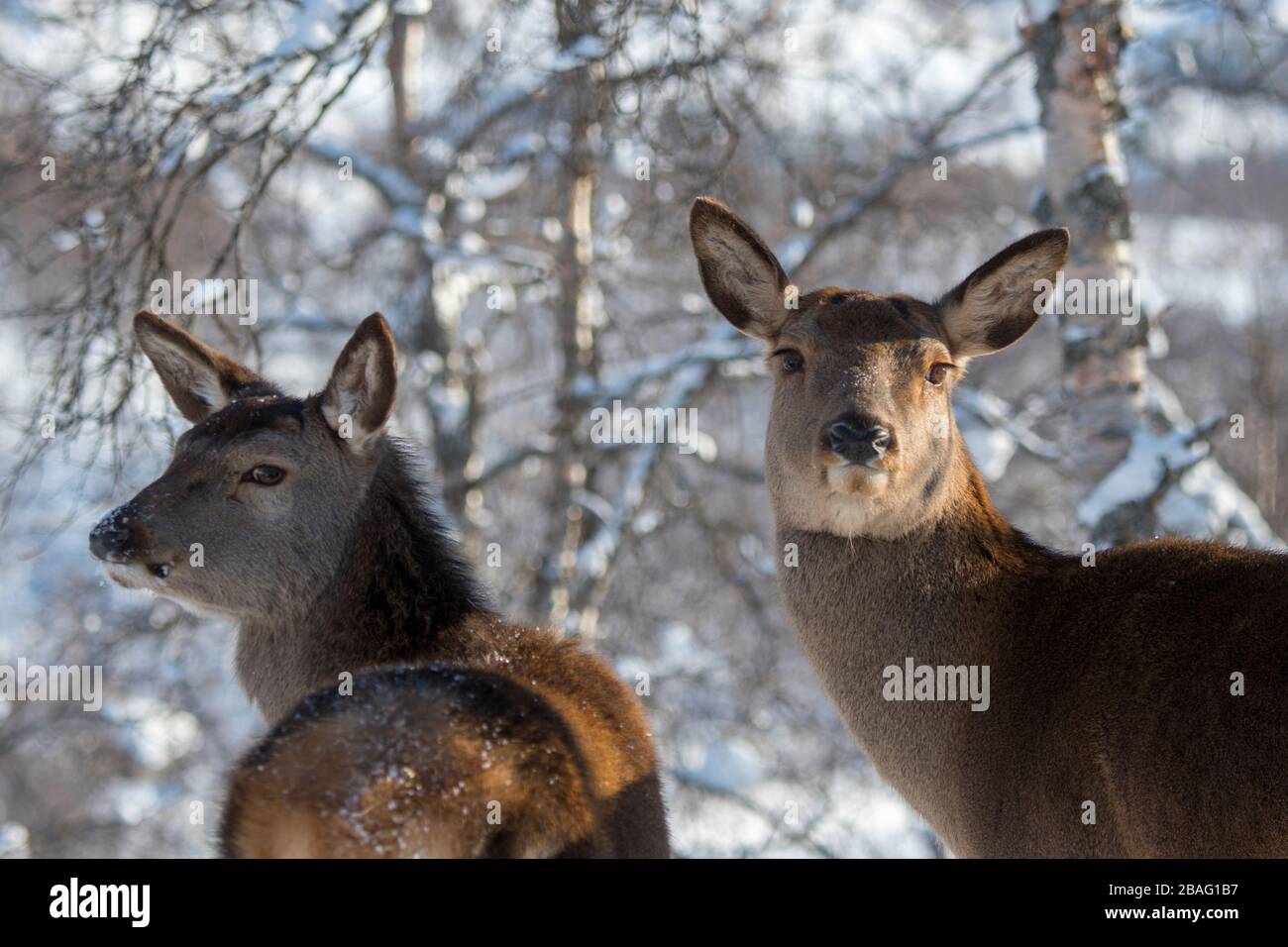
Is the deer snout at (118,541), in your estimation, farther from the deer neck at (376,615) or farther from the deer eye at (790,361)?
the deer eye at (790,361)

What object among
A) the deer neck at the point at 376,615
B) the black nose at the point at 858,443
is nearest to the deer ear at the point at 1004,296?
the black nose at the point at 858,443

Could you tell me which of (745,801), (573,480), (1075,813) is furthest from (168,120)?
(745,801)

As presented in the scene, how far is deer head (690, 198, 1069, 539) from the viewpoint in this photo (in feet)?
18.4

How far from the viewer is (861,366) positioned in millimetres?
5789

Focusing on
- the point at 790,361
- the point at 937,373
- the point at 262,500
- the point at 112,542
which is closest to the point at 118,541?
the point at 112,542

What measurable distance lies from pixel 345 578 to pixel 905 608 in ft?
7.48

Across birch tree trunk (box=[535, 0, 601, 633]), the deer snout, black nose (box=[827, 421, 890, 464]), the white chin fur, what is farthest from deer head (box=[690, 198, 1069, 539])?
birch tree trunk (box=[535, 0, 601, 633])

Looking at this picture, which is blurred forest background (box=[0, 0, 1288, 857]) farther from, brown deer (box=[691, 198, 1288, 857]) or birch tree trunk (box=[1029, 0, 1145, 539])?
brown deer (box=[691, 198, 1288, 857])

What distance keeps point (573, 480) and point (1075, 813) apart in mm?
9900

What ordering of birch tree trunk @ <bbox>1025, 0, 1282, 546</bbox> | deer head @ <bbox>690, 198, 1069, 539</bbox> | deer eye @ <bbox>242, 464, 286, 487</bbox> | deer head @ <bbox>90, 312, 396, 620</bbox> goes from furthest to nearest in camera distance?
birch tree trunk @ <bbox>1025, 0, 1282, 546</bbox> → deer eye @ <bbox>242, 464, 286, 487</bbox> → deer head @ <bbox>90, 312, 396, 620</bbox> → deer head @ <bbox>690, 198, 1069, 539</bbox>

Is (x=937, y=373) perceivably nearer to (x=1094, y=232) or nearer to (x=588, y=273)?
(x=1094, y=232)

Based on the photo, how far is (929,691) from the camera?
18.4 feet

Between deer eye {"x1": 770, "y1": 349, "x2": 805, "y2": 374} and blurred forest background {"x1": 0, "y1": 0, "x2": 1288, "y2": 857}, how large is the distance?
75.7 inches

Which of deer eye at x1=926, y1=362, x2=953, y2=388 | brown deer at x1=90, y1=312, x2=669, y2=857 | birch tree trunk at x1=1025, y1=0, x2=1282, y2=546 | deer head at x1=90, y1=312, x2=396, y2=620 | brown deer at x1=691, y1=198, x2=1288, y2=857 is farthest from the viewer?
birch tree trunk at x1=1025, y1=0, x2=1282, y2=546
